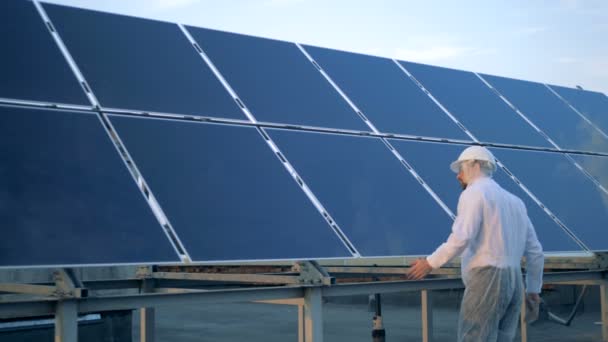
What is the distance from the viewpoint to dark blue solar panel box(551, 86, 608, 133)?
40.5 feet

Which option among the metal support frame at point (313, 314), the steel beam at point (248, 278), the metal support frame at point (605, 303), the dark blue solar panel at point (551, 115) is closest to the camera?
the metal support frame at point (313, 314)

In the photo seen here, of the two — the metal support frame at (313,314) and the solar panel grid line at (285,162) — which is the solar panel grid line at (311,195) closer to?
the solar panel grid line at (285,162)

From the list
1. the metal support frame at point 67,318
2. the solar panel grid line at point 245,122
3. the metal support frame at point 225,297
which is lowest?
the metal support frame at point 67,318

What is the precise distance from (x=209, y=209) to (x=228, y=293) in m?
0.66

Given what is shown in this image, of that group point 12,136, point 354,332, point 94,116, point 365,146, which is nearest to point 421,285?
point 365,146

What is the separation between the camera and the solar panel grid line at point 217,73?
7.53 metres

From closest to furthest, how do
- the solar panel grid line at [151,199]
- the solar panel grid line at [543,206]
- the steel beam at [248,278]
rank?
the solar panel grid line at [151,199] → the steel beam at [248,278] → the solar panel grid line at [543,206]

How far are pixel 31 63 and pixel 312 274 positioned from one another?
281 centimetres

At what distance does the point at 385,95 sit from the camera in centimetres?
933

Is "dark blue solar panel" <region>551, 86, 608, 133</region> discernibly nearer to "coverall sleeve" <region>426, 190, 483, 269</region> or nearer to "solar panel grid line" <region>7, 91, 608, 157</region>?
"solar panel grid line" <region>7, 91, 608, 157</region>

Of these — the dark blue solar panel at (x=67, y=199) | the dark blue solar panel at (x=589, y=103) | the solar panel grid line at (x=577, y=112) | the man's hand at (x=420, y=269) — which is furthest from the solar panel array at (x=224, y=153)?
the dark blue solar panel at (x=589, y=103)

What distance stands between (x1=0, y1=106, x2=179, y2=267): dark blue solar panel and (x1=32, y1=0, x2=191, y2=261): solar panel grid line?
0.14 ft

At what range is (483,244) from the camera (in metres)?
5.19

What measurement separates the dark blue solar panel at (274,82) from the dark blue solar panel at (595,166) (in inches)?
147
